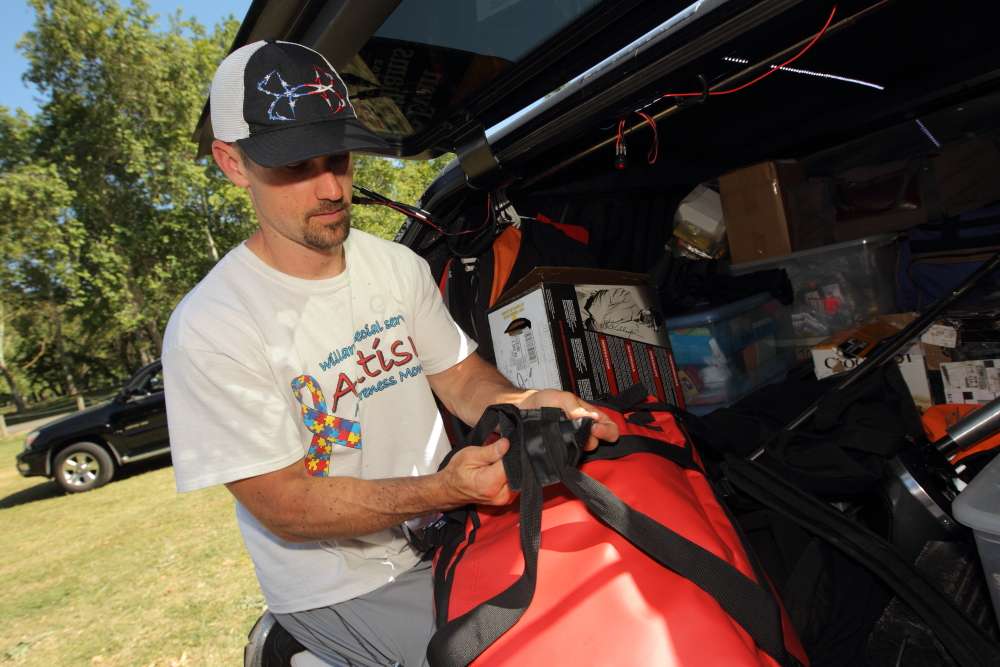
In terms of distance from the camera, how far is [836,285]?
10.5ft

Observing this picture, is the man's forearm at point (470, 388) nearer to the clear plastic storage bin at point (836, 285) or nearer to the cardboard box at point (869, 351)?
the cardboard box at point (869, 351)

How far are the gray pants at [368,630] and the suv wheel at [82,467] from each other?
843 centimetres

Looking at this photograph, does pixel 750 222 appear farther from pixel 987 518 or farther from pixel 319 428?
pixel 319 428

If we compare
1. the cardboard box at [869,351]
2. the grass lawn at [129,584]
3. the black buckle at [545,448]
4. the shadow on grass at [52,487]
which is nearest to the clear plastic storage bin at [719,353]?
the cardboard box at [869,351]

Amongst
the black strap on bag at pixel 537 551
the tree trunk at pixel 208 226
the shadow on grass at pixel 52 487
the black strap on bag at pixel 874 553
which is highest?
the tree trunk at pixel 208 226

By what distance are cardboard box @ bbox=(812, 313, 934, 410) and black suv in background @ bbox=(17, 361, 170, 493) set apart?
843 cm

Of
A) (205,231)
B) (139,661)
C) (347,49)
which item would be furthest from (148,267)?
(347,49)

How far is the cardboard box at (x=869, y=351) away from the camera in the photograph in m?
2.46

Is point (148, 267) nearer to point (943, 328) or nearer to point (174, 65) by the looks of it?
point (174, 65)

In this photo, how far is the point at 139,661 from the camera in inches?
135

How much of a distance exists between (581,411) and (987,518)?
73 cm

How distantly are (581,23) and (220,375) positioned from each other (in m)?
1.20

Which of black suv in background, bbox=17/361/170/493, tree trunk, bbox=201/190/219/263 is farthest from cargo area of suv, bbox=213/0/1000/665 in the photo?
tree trunk, bbox=201/190/219/263

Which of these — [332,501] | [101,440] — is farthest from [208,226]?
[332,501]
